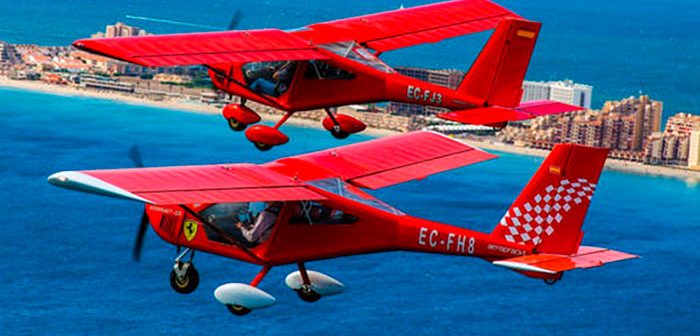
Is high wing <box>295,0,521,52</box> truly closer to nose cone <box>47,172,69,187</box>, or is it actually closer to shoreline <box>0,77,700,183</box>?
nose cone <box>47,172,69,187</box>

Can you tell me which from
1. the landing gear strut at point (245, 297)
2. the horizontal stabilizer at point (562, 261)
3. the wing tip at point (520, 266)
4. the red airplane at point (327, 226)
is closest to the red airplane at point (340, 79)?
the red airplane at point (327, 226)

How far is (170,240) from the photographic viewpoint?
31.1 m

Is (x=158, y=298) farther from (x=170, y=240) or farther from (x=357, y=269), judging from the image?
(x=170, y=240)

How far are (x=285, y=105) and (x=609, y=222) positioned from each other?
9391 cm

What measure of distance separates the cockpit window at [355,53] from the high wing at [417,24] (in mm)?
533

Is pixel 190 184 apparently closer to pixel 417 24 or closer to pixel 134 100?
pixel 417 24

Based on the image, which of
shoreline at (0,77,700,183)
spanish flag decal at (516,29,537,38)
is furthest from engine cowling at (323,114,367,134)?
shoreline at (0,77,700,183)

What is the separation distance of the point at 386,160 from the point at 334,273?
6665 cm

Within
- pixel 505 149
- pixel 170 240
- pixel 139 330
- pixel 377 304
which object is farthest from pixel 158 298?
pixel 170 240

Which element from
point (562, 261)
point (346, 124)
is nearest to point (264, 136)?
point (346, 124)

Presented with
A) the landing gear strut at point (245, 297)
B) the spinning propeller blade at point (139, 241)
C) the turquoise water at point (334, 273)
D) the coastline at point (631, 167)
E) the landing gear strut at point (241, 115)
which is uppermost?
the landing gear strut at point (241, 115)

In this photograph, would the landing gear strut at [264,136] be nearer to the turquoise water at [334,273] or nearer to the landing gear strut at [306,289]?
the landing gear strut at [306,289]

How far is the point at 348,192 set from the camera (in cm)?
3123

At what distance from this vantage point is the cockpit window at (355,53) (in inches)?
1393
